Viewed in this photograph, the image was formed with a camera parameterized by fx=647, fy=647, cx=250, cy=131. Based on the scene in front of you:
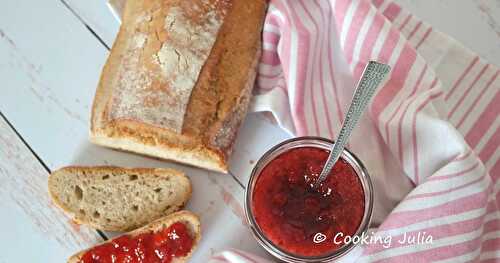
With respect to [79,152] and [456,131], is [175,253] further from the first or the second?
[456,131]

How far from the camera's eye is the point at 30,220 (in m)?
2.10

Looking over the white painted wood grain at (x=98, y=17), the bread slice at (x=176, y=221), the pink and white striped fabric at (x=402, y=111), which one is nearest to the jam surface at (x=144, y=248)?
the bread slice at (x=176, y=221)

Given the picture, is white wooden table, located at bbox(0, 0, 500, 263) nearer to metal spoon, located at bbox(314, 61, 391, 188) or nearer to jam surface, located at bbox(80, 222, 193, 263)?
jam surface, located at bbox(80, 222, 193, 263)

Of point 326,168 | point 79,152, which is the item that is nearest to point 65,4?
point 79,152

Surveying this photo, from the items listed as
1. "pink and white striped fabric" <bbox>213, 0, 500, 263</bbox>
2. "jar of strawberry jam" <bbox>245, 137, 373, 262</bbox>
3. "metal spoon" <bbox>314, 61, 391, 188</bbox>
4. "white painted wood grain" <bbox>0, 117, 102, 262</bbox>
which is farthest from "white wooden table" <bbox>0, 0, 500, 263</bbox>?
"metal spoon" <bbox>314, 61, 391, 188</bbox>

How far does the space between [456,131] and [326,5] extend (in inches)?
24.6

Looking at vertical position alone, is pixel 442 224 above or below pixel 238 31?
below

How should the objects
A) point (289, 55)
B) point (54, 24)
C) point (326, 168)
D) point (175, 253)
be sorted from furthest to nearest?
1. point (54, 24)
2. point (289, 55)
3. point (175, 253)
4. point (326, 168)

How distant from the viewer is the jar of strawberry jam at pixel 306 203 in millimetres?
1866

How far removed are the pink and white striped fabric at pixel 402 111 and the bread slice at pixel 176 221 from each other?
11cm

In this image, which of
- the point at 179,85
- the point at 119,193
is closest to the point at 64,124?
the point at 119,193

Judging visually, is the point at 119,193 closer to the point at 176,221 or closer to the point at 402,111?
the point at 176,221

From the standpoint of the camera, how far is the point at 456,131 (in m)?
2.01

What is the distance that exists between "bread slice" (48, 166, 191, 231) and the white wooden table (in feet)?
0.19
